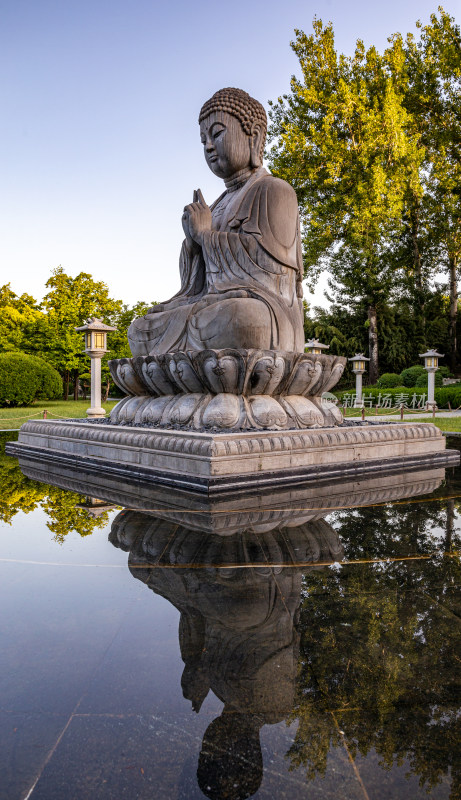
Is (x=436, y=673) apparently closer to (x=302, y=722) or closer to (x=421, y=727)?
(x=421, y=727)

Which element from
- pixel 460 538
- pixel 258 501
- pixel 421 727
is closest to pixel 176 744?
pixel 421 727

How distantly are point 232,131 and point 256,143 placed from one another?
37 cm

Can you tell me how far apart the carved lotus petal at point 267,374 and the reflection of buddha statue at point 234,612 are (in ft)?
6.20

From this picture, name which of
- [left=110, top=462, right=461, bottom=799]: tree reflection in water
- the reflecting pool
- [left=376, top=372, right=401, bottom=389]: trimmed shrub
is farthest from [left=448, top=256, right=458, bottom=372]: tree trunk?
[left=110, top=462, right=461, bottom=799]: tree reflection in water

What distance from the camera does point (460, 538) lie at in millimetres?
2812

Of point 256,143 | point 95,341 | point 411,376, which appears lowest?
point 411,376

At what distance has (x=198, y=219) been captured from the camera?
228 inches

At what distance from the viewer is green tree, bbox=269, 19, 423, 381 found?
2052 cm

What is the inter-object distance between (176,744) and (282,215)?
5299 mm

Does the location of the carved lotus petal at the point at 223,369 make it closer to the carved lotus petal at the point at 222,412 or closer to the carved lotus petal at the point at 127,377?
the carved lotus petal at the point at 222,412

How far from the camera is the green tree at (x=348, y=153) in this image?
20.5m

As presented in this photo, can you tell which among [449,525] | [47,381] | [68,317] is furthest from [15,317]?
[449,525]

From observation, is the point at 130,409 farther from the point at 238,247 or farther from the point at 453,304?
the point at 453,304

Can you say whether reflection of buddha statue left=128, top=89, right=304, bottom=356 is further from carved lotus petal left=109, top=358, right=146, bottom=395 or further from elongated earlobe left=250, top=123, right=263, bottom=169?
carved lotus petal left=109, top=358, right=146, bottom=395
